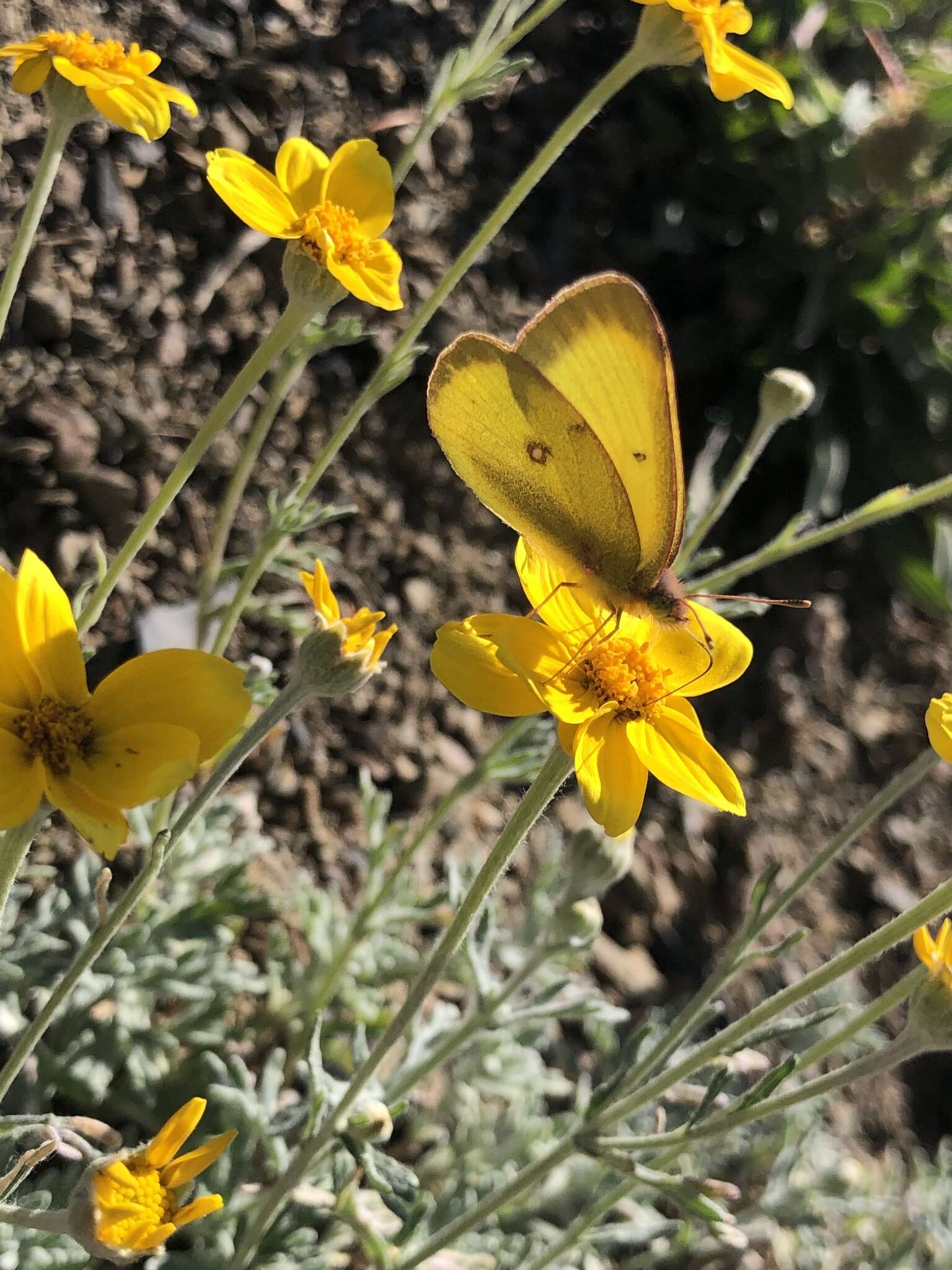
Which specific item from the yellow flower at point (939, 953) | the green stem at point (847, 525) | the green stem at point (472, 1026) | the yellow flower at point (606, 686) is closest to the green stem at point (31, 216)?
the yellow flower at point (606, 686)

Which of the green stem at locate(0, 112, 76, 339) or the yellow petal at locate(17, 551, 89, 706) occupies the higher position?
the green stem at locate(0, 112, 76, 339)

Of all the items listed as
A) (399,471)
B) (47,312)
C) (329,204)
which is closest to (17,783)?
(329,204)

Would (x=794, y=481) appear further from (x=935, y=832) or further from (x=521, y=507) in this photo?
(x=521, y=507)

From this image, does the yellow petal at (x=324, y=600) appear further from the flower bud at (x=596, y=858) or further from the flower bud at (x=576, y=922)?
the flower bud at (x=576, y=922)

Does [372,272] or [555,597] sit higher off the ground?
[372,272]

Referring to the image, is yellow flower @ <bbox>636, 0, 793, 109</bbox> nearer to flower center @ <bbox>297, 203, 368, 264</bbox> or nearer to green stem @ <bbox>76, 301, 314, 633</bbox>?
flower center @ <bbox>297, 203, 368, 264</bbox>

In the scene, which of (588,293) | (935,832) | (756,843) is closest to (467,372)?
(588,293)

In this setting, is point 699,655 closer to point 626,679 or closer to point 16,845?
point 626,679

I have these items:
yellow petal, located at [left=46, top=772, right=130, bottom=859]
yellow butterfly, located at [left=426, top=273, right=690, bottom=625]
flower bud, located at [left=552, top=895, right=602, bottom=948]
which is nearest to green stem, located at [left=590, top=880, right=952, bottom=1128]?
flower bud, located at [left=552, top=895, right=602, bottom=948]
